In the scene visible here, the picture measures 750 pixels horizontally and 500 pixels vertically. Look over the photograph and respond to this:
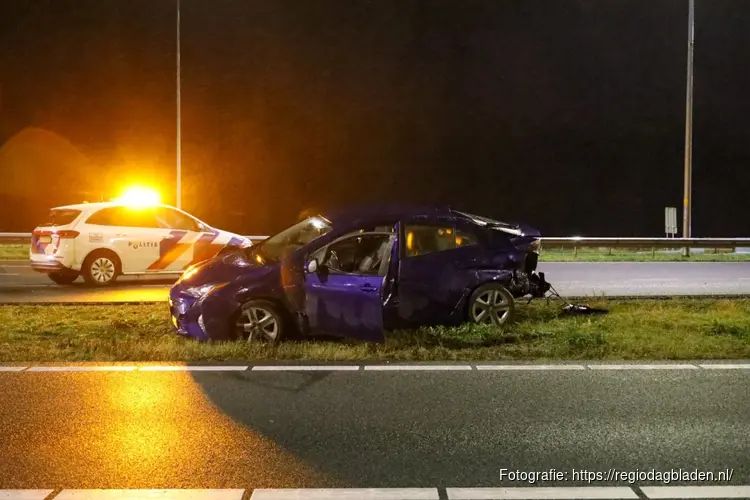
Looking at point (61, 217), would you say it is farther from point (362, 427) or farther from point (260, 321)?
point (362, 427)

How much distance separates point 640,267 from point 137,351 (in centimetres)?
1427

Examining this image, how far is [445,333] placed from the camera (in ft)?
25.5

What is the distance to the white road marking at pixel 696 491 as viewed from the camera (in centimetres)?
362

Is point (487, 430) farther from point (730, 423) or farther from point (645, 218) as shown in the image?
point (645, 218)

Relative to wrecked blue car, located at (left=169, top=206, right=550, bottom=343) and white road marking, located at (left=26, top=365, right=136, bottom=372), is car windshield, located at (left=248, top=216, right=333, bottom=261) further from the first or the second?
white road marking, located at (left=26, top=365, right=136, bottom=372)

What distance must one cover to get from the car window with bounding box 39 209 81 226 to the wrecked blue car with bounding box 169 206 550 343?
20.8ft

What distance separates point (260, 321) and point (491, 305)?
2720 mm

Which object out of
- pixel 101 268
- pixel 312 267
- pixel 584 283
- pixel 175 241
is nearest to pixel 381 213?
pixel 312 267

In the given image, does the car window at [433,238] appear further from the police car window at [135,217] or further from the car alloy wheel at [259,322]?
the police car window at [135,217]

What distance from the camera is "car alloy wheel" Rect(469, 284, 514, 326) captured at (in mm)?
8172

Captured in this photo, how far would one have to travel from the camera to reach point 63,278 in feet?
44.4

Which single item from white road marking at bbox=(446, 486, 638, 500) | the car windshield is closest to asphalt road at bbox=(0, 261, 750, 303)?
the car windshield

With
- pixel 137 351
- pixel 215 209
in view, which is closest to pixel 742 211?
pixel 215 209

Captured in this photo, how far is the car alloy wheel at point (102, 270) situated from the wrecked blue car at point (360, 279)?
6147 millimetres
